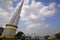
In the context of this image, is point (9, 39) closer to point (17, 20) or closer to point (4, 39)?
point (4, 39)

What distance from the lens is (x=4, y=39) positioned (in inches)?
1329

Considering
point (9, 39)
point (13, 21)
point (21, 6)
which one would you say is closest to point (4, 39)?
point (9, 39)

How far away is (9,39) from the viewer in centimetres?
3478

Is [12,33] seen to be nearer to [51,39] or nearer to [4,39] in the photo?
[4,39]

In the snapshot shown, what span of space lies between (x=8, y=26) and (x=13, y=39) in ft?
35.2

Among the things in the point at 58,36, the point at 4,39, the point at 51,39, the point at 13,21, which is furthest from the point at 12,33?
the point at 51,39

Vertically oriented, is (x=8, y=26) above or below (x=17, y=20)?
below

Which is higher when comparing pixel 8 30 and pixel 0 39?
pixel 8 30

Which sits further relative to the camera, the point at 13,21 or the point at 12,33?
the point at 13,21

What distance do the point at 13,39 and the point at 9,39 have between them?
1328 millimetres

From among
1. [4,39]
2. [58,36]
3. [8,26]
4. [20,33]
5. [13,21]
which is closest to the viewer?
[4,39]

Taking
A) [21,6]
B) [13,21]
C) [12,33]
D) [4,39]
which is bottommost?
[4,39]

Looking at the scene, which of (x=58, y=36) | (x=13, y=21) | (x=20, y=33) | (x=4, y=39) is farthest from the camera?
(x=20, y=33)

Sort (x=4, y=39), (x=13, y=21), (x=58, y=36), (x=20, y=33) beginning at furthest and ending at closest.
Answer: (x=20, y=33), (x=58, y=36), (x=13, y=21), (x=4, y=39)
